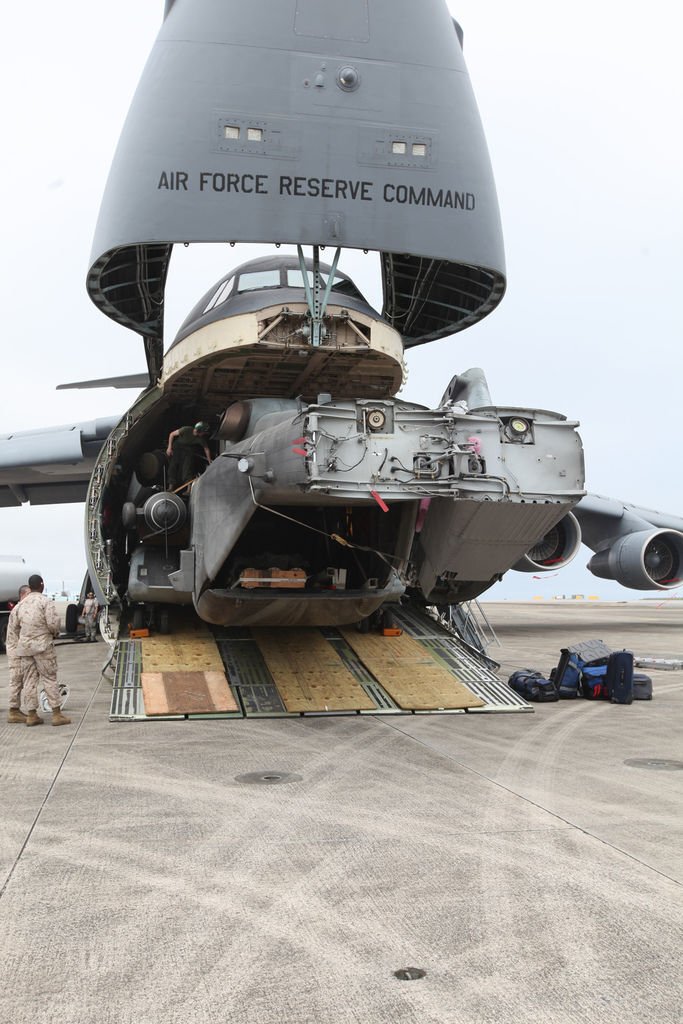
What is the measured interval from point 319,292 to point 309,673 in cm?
395

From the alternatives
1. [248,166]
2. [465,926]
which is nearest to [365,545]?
[248,166]

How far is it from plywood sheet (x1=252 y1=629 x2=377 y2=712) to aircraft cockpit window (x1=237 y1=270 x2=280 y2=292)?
4000 mm

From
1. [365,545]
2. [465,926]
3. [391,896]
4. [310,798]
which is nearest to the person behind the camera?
[465,926]

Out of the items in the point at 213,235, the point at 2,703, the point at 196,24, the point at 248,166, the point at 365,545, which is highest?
the point at 196,24

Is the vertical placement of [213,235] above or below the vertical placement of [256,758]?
above

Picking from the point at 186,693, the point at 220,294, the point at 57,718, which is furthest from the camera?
the point at 220,294

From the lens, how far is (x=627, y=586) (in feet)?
59.6

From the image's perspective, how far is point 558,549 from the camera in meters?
16.7

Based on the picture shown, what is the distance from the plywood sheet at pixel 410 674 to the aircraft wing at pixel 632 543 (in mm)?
8500

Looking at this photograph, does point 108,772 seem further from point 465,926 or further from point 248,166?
point 248,166

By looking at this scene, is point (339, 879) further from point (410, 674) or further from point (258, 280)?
point (258, 280)

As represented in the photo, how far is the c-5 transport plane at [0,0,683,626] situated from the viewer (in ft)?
23.5

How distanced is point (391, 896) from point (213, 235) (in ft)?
20.3

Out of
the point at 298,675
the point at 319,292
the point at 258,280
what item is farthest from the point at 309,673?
the point at 258,280
